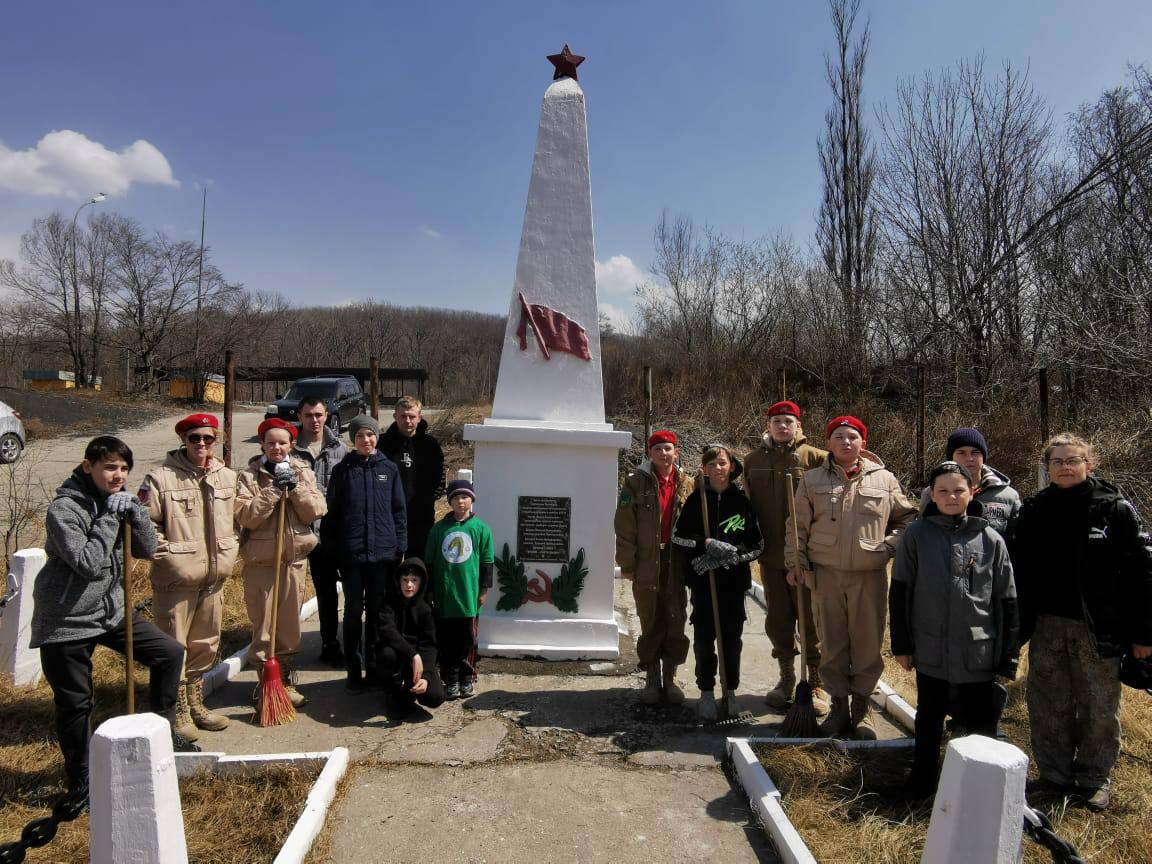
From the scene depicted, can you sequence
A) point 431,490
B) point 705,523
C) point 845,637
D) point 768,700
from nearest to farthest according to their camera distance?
point 845,637 < point 705,523 < point 768,700 < point 431,490

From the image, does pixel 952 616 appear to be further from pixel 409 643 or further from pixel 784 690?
pixel 409 643

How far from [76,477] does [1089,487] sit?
462 centimetres

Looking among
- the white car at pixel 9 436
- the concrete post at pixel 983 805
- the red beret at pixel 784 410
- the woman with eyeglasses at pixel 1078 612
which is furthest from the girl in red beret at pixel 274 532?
the white car at pixel 9 436

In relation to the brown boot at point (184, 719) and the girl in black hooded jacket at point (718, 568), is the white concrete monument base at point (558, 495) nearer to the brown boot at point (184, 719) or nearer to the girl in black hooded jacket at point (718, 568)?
the girl in black hooded jacket at point (718, 568)

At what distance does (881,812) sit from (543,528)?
2.87 m

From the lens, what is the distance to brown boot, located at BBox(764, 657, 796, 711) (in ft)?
14.1

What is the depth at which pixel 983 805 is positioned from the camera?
1.95 m

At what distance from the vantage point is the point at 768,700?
171 inches

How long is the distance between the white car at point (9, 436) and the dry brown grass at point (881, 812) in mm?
15301

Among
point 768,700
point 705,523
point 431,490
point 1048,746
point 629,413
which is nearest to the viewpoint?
point 1048,746

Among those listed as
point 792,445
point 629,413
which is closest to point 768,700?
point 792,445

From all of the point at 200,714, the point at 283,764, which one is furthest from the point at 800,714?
the point at 200,714

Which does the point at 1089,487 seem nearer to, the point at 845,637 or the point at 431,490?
the point at 845,637

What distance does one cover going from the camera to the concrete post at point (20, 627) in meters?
4.48
